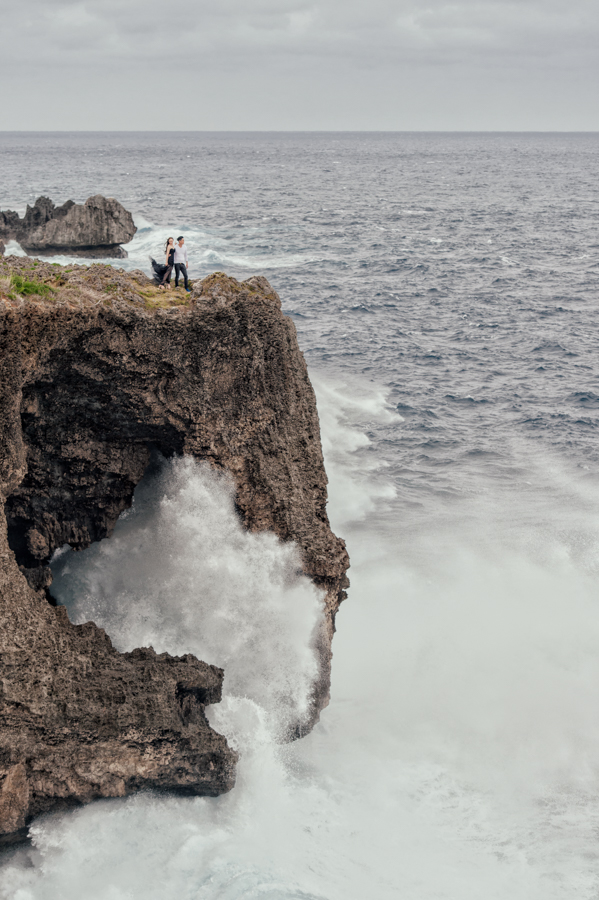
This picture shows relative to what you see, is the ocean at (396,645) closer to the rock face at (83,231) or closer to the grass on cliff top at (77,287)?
the grass on cliff top at (77,287)

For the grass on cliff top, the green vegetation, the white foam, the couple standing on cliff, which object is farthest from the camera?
the couple standing on cliff

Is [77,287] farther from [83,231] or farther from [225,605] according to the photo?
[83,231]

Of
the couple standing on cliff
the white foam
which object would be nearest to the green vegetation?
the couple standing on cliff

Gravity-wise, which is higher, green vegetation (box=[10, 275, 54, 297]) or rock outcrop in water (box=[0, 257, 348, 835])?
green vegetation (box=[10, 275, 54, 297])

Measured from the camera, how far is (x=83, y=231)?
6147 cm

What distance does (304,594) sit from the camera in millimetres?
16734

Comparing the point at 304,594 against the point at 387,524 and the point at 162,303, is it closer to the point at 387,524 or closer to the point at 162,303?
the point at 162,303

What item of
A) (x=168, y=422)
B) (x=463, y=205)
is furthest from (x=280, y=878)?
(x=463, y=205)

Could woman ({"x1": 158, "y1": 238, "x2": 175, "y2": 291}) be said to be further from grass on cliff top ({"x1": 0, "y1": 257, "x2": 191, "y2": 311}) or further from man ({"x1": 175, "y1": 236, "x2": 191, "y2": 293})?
grass on cliff top ({"x1": 0, "y1": 257, "x2": 191, "y2": 311})

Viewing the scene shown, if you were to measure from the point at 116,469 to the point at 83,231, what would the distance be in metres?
51.1

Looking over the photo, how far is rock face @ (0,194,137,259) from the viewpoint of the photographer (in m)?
61.4

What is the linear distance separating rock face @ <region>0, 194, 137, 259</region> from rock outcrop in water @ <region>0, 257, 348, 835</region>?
4900cm

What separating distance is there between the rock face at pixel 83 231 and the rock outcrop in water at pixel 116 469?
49.0m

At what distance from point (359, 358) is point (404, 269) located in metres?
26.0
